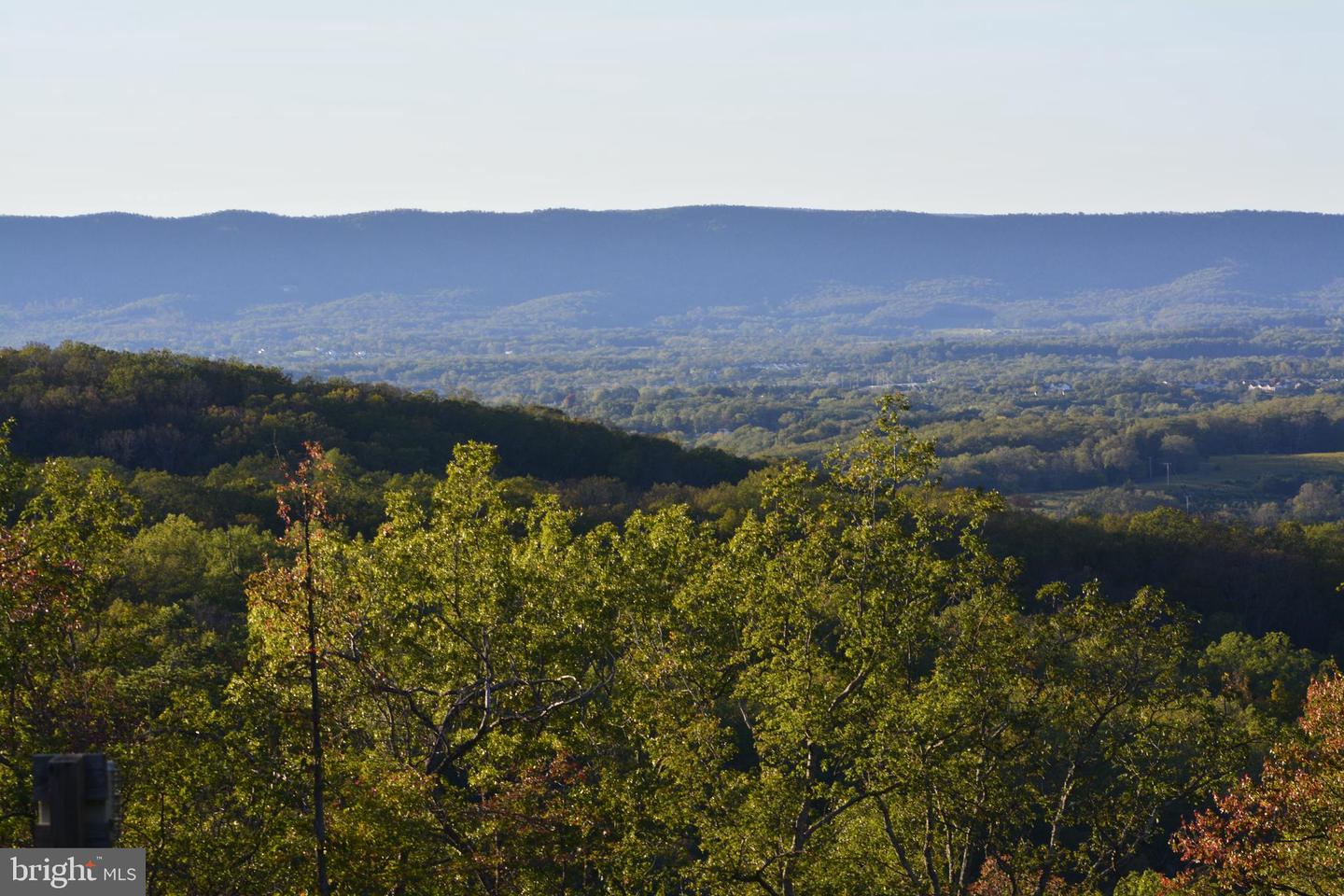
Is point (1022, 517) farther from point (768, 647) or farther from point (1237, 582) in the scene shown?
point (768, 647)

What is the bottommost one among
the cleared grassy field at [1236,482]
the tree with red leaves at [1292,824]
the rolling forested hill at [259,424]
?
the cleared grassy field at [1236,482]

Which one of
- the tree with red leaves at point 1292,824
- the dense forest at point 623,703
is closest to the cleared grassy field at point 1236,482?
the dense forest at point 623,703

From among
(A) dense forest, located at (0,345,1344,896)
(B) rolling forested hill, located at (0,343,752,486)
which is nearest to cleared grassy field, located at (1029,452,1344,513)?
(B) rolling forested hill, located at (0,343,752,486)

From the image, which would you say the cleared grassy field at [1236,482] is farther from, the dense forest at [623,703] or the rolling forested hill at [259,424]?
the dense forest at [623,703]

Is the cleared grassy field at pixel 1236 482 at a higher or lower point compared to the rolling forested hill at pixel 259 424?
lower

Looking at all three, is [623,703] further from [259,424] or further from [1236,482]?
[1236,482]

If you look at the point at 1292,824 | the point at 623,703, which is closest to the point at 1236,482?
the point at 1292,824

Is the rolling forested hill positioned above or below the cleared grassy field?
above

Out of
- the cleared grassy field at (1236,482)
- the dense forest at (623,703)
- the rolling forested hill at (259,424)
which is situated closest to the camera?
the dense forest at (623,703)

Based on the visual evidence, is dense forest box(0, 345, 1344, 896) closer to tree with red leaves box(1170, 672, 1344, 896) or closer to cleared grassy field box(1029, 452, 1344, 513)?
tree with red leaves box(1170, 672, 1344, 896)

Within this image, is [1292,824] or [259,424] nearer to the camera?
[1292,824]

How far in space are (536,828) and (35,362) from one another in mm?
77351

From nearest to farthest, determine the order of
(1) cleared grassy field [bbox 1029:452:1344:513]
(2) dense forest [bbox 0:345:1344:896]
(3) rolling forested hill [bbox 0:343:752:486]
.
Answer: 1. (2) dense forest [bbox 0:345:1344:896]
2. (3) rolling forested hill [bbox 0:343:752:486]
3. (1) cleared grassy field [bbox 1029:452:1344:513]

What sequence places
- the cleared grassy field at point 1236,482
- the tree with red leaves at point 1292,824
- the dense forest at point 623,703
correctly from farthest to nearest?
1. the cleared grassy field at point 1236,482
2. the tree with red leaves at point 1292,824
3. the dense forest at point 623,703
